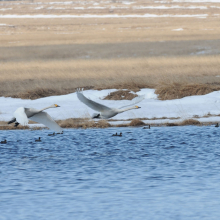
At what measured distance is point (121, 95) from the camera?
875 inches

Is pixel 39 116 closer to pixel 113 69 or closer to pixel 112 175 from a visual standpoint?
pixel 112 175

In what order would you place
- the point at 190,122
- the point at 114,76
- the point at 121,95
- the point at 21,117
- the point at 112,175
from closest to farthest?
the point at 112,175 → the point at 21,117 → the point at 190,122 → the point at 121,95 → the point at 114,76

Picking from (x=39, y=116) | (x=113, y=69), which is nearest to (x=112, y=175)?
(x=39, y=116)

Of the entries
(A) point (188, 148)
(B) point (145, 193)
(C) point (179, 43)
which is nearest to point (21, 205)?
(B) point (145, 193)

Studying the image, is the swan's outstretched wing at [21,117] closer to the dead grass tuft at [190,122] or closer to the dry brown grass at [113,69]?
the dead grass tuft at [190,122]

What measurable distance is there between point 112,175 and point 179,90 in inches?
457

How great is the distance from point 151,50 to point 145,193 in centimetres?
3432

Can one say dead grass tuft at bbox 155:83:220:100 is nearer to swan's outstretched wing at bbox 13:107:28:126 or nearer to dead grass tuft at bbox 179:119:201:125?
dead grass tuft at bbox 179:119:201:125

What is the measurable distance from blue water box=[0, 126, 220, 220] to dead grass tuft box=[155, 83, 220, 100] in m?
5.14

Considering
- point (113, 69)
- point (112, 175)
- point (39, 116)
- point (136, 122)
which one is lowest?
point (112, 175)

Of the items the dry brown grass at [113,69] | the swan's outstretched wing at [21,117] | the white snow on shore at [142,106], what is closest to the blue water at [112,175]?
the swan's outstretched wing at [21,117]

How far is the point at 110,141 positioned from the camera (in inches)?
601

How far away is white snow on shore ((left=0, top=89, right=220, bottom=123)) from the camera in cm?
1933

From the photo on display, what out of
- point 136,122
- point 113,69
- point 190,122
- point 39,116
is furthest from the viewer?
point 113,69
